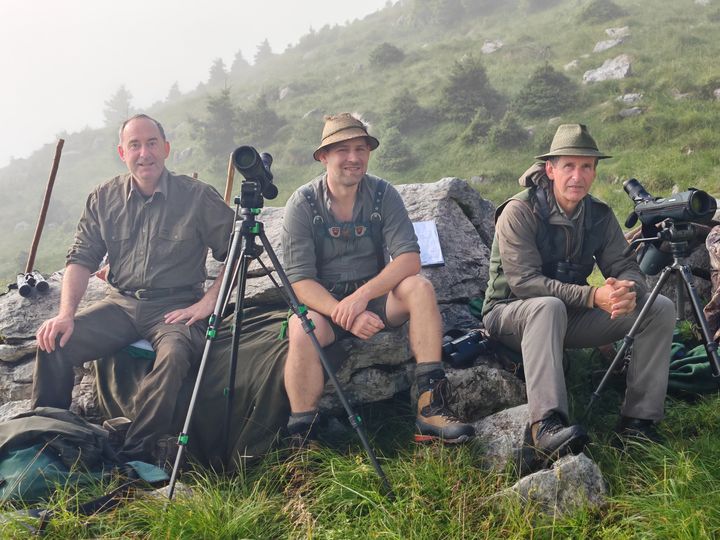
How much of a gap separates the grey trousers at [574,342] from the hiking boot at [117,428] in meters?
3.45

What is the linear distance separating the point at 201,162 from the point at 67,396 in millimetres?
33066

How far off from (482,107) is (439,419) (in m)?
21.3

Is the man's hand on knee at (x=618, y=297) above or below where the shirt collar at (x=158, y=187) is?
below

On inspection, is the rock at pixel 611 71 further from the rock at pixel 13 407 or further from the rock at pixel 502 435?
the rock at pixel 13 407

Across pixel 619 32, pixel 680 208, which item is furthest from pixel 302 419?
pixel 619 32

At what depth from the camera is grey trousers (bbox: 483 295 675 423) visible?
3814 millimetres

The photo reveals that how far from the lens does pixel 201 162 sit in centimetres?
3581

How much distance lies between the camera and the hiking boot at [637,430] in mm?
4062

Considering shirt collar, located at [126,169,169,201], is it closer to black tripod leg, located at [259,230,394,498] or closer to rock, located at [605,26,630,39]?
black tripod leg, located at [259,230,394,498]

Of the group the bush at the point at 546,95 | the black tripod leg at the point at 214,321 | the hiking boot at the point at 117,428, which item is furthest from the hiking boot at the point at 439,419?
the bush at the point at 546,95

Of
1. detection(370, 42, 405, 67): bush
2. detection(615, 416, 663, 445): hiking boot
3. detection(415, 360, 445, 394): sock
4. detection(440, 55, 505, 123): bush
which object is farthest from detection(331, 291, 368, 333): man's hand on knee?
detection(370, 42, 405, 67): bush

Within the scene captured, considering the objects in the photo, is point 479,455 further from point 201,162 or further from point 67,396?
point 201,162

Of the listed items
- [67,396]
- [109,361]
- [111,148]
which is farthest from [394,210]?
[111,148]

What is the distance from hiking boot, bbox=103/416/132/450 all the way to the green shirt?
4.34 feet
